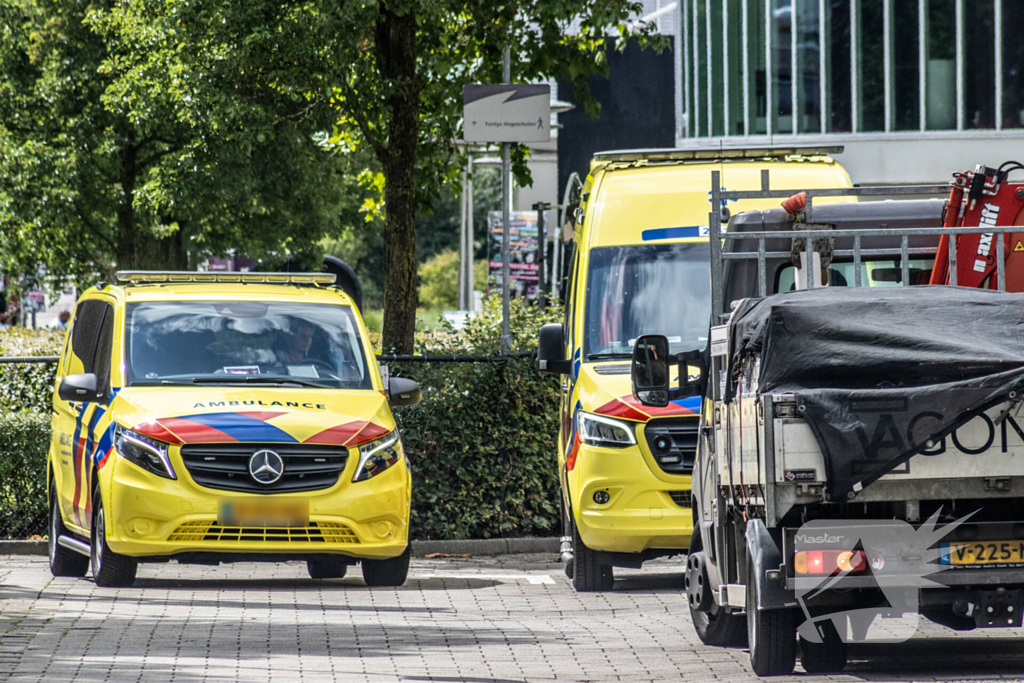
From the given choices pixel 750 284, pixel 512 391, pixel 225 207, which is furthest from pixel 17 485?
pixel 225 207

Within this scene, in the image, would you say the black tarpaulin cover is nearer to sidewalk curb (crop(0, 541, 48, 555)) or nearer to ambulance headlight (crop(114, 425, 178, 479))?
ambulance headlight (crop(114, 425, 178, 479))

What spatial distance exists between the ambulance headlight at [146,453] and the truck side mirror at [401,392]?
1810 millimetres

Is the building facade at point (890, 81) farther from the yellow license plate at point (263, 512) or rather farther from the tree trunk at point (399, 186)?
the yellow license plate at point (263, 512)

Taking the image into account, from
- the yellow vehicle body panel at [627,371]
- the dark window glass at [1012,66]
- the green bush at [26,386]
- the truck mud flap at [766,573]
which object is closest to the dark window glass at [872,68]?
the dark window glass at [1012,66]

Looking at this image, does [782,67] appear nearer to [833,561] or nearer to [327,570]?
[327,570]

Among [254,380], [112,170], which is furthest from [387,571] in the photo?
[112,170]

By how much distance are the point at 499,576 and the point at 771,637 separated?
5.50 meters

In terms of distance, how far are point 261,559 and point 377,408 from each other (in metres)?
1.25

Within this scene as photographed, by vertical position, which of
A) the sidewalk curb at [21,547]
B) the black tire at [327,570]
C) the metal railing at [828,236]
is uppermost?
A: the metal railing at [828,236]

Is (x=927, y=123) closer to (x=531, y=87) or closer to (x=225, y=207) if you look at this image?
(x=225, y=207)

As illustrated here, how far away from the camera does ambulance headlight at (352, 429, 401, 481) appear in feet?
33.7

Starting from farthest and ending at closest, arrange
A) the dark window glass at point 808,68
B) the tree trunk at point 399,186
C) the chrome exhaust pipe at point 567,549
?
1. the dark window glass at point 808,68
2. the tree trunk at point 399,186
3. the chrome exhaust pipe at point 567,549

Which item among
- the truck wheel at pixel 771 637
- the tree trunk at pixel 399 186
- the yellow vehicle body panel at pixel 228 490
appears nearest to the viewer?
the truck wheel at pixel 771 637

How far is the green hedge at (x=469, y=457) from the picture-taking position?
44.8ft
